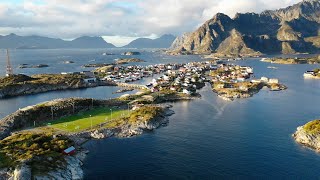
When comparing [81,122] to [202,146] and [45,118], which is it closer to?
[45,118]

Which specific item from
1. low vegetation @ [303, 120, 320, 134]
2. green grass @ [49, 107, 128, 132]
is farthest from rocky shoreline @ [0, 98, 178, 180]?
low vegetation @ [303, 120, 320, 134]

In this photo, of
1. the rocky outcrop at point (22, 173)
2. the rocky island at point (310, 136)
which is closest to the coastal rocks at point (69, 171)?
the rocky outcrop at point (22, 173)

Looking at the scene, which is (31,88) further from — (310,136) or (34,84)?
(310,136)

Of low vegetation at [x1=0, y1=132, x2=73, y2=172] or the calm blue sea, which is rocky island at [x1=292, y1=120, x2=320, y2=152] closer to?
the calm blue sea

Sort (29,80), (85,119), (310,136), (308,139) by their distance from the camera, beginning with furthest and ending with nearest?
(29,80) < (85,119) < (310,136) < (308,139)

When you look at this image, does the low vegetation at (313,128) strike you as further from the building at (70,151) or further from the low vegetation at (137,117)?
the building at (70,151)

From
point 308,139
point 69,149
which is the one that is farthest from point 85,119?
point 308,139
